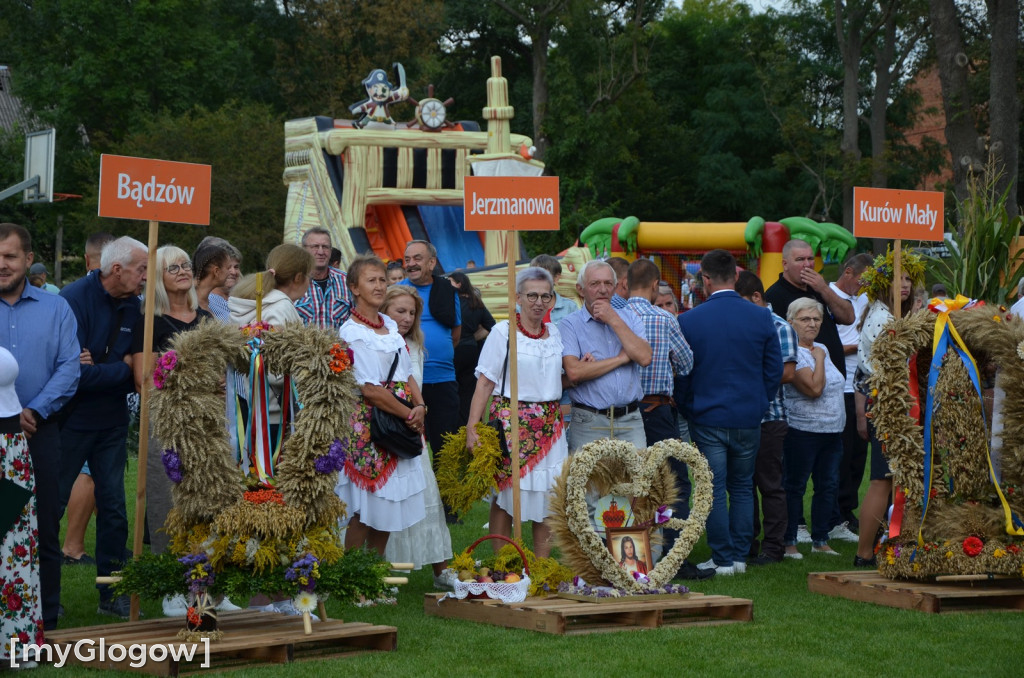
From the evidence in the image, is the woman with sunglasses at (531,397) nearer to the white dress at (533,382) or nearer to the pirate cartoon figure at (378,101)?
the white dress at (533,382)

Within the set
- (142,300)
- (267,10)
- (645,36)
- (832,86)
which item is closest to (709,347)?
(142,300)

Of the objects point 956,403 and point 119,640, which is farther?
point 956,403

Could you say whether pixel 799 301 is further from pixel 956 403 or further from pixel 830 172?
pixel 830 172

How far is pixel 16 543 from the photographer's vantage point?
5.55 meters

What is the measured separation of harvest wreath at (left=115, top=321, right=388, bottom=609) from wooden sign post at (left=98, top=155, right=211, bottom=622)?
1.36 ft

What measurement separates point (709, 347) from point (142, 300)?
11.1 ft

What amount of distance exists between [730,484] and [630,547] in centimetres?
157

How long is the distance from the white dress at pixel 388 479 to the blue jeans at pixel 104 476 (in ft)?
3.70

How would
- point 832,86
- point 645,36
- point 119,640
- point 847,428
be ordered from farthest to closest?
point 832,86 → point 645,36 → point 847,428 → point 119,640

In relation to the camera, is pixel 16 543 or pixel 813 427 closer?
pixel 16 543

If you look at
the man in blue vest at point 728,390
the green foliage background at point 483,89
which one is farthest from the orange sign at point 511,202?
the green foliage background at point 483,89

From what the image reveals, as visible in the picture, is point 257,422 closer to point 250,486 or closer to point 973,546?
point 250,486

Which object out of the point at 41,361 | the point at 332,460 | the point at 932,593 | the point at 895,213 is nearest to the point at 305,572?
the point at 332,460

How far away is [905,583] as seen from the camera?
23.7 ft
